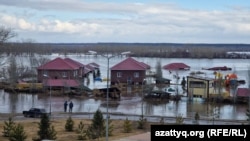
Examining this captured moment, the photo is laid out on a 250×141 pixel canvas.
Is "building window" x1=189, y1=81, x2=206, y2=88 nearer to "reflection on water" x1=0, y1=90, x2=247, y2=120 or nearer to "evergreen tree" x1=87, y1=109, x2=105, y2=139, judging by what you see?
"reflection on water" x1=0, y1=90, x2=247, y2=120

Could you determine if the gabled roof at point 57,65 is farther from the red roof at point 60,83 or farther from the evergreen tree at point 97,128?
the evergreen tree at point 97,128

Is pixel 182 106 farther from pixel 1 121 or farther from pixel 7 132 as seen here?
pixel 7 132

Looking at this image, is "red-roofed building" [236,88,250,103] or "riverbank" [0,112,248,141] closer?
"riverbank" [0,112,248,141]

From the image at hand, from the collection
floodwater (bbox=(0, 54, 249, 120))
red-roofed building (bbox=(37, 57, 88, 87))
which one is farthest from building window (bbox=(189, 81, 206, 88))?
red-roofed building (bbox=(37, 57, 88, 87))

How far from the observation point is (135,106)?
2858cm

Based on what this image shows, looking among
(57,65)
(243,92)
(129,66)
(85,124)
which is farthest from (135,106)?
(57,65)

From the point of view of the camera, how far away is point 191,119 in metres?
22.1

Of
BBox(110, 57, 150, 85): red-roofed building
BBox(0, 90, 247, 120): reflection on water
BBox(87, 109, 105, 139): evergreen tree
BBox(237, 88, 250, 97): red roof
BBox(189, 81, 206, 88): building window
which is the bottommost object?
BBox(0, 90, 247, 120): reflection on water

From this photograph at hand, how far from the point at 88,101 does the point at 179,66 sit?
26.7 metres

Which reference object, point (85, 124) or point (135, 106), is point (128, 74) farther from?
point (85, 124)

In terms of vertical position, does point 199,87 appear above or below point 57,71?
below

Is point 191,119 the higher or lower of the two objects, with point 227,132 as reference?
lower

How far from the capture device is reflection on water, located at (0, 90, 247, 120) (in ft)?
84.5

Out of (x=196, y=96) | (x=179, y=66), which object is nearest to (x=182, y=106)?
(x=196, y=96)
